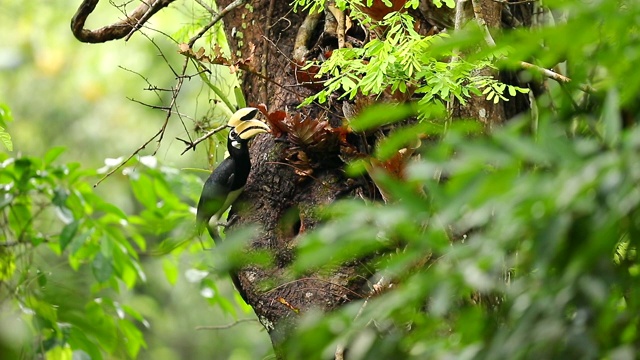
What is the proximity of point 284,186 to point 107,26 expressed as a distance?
2.76 feet

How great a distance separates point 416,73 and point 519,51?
115cm

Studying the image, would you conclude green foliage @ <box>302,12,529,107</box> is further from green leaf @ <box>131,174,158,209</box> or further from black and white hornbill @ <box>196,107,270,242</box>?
green leaf @ <box>131,174,158,209</box>

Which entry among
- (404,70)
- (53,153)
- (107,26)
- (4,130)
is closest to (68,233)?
(53,153)

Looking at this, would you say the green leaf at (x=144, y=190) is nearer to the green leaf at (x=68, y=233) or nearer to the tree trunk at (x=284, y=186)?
the green leaf at (x=68, y=233)

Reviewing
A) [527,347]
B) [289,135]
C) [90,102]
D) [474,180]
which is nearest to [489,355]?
[527,347]

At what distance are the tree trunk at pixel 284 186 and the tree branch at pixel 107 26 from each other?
12.4 inches

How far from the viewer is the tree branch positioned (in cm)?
249

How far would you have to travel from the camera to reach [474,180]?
729 mm

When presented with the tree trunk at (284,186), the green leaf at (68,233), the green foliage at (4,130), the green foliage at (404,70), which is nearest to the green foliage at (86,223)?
the green leaf at (68,233)

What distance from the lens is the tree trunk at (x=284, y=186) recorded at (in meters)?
2.07

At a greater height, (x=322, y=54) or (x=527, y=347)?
(x=527, y=347)

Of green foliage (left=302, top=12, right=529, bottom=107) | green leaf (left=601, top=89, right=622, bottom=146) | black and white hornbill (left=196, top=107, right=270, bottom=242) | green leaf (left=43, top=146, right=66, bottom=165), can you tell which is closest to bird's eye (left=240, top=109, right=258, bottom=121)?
black and white hornbill (left=196, top=107, right=270, bottom=242)

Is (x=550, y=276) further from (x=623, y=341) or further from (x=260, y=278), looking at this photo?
(x=260, y=278)

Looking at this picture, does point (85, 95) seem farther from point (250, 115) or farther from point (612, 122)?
point (612, 122)
